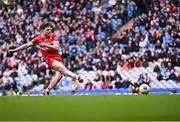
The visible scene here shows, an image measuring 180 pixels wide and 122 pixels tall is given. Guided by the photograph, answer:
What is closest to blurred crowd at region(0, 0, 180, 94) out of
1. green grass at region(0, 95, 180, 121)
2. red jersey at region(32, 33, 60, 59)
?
red jersey at region(32, 33, 60, 59)

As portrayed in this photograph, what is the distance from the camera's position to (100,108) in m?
7.82

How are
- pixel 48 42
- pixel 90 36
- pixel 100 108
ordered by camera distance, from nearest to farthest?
pixel 100 108
pixel 48 42
pixel 90 36

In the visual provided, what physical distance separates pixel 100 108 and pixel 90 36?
8.48 m

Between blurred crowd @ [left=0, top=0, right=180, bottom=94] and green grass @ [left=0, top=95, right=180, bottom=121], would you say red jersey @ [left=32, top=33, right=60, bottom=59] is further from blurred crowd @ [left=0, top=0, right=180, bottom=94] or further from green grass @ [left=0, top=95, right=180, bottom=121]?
blurred crowd @ [left=0, top=0, right=180, bottom=94]

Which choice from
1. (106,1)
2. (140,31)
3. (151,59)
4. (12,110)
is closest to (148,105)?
(12,110)

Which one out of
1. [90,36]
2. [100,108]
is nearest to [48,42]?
[100,108]

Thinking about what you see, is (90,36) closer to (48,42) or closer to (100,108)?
(48,42)

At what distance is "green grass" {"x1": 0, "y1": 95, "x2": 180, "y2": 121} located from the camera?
7.77 metres

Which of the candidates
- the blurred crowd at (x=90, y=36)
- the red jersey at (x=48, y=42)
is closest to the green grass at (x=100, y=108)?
the red jersey at (x=48, y=42)

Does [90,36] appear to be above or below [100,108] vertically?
above

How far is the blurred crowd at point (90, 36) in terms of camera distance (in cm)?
1409

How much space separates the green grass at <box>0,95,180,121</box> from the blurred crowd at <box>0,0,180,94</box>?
5417mm

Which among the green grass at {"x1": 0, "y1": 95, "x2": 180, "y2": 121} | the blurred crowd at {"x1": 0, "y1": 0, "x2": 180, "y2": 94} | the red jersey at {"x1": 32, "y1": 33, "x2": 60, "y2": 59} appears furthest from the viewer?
the blurred crowd at {"x1": 0, "y1": 0, "x2": 180, "y2": 94}

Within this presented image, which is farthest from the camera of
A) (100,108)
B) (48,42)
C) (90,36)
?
(90,36)
